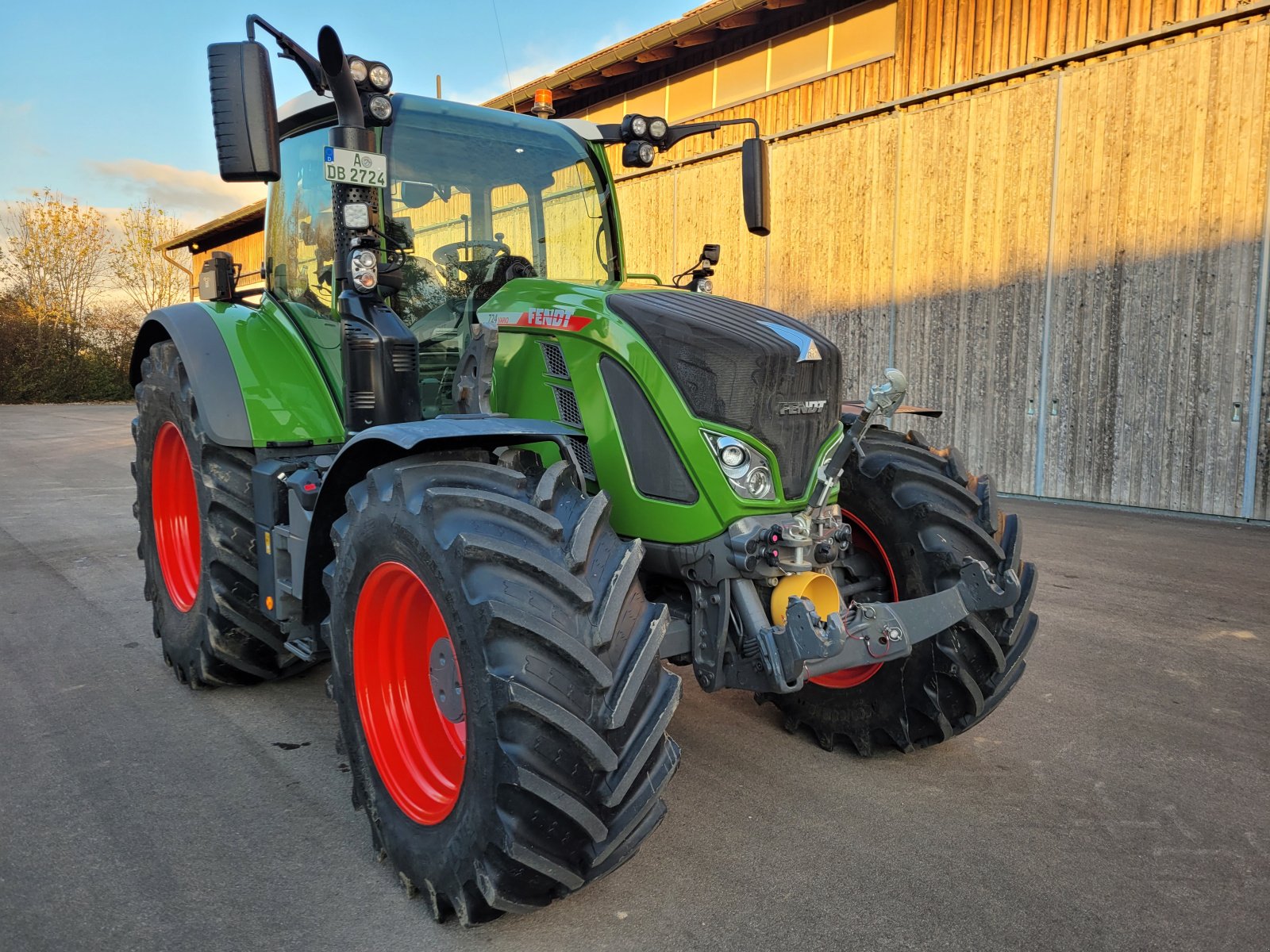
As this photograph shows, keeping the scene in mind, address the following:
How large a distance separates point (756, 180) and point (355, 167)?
1606 millimetres

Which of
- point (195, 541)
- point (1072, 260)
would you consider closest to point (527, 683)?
point (195, 541)

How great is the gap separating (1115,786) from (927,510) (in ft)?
3.79

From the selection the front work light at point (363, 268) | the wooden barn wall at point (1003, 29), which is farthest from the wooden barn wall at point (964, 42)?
the front work light at point (363, 268)

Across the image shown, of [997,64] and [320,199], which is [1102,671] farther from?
[997,64]

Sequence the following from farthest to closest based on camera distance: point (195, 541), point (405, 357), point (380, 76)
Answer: point (195, 541) → point (405, 357) → point (380, 76)

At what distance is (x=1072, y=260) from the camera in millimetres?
9688

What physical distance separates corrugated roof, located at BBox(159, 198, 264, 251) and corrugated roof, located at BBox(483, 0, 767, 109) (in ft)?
36.4

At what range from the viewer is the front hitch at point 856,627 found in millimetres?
2449

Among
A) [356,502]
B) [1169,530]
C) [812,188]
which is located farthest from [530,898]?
[812,188]

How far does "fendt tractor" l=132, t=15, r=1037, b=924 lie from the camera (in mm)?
2176

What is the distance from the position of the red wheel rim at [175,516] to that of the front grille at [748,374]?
8.95ft

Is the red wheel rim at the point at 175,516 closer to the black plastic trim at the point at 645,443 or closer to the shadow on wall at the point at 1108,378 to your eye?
the black plastic trim at the point at 645,443

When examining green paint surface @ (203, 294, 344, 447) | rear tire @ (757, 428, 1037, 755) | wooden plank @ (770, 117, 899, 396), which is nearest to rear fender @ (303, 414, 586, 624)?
green paint surface @ (203, 294, 344, 447)

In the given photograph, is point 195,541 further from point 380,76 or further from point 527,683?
point 527,683
